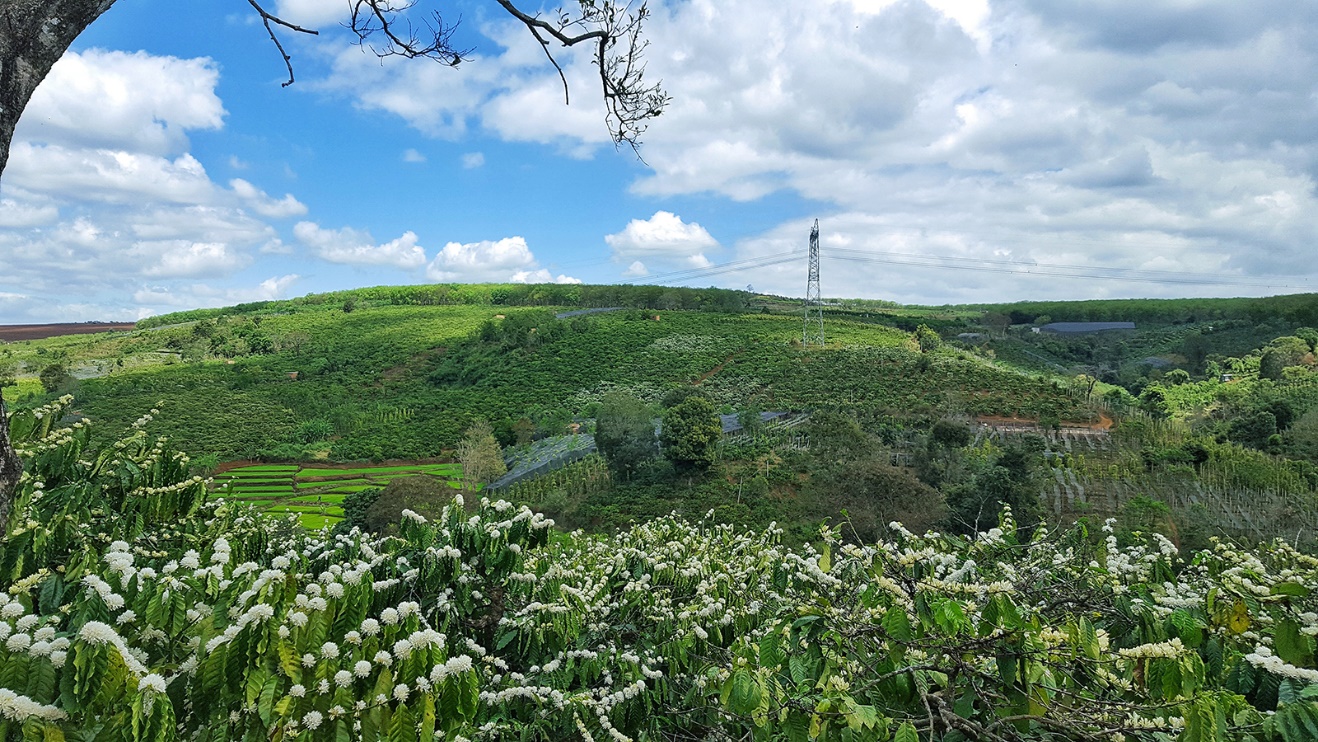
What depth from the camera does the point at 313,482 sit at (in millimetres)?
33656

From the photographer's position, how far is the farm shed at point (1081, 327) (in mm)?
62531

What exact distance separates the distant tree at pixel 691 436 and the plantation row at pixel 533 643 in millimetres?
21680

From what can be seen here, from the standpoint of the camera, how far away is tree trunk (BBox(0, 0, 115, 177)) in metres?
2.07

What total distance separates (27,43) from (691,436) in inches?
966

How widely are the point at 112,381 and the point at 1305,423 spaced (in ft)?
213

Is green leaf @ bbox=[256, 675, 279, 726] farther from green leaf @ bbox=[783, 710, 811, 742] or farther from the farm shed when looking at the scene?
the farm shed

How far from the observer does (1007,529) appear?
4.95m

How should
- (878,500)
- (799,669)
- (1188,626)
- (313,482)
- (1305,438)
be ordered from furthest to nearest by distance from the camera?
(313,482), (1305,438), (878,500), (799,669), (1188,626)

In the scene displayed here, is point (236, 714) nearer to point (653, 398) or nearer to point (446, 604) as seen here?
point (446, 604)

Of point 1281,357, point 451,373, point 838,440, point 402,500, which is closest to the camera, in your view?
point 402,500

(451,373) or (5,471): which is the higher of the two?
(5,471)

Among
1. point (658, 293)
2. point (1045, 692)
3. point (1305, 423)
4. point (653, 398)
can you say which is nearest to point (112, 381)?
point (653, 398)

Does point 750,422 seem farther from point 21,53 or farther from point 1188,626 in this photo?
point 21,53

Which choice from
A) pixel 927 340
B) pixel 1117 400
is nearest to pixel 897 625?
pixel 1117 400
